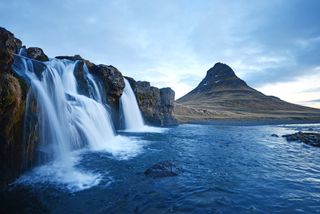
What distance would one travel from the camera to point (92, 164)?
19000 millimetres

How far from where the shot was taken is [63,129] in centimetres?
2153

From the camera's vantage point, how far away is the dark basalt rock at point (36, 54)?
32.5 m

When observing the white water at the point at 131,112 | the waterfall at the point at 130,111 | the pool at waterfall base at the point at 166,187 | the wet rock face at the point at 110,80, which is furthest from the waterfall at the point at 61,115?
the waterfall at the point at 130,111

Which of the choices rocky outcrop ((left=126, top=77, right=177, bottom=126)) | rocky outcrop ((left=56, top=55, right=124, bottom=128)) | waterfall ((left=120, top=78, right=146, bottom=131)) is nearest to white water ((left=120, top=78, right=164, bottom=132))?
waterfall ((left=120, top=78, right=146, bottom=131))

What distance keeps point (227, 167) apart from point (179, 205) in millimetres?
8936

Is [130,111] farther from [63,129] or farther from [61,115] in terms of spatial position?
[63,129]

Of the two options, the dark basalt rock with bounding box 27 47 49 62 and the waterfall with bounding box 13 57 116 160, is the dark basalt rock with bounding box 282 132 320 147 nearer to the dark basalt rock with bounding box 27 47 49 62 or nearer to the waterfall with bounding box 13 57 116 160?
the waterfall with bounding box 13 57 116 160

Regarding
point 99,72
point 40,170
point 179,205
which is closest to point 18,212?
point 40,170

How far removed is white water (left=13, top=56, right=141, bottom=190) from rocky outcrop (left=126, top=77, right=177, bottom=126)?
28.6 meters

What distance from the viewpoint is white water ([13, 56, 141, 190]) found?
1612 centimetres

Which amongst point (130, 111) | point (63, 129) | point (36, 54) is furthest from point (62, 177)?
point (130, 111)

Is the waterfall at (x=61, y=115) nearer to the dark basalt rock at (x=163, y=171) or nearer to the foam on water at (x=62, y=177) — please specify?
the foam on water at (x=62, y=177)

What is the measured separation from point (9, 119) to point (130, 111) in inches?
1487

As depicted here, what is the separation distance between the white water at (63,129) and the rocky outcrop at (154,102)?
2863 cm
